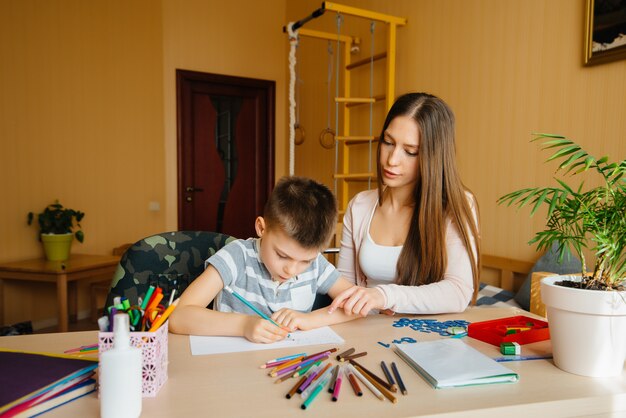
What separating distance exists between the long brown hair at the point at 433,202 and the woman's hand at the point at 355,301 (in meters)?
0.34

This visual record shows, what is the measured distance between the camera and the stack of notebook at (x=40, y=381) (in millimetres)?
704

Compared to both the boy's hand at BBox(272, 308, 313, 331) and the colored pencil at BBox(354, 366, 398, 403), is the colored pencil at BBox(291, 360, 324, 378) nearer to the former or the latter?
the colored pencil at BBox(354, 366, 398, 403)

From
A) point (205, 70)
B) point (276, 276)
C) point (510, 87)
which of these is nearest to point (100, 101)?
point (205, 70)

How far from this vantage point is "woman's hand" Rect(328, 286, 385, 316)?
3.84 ft

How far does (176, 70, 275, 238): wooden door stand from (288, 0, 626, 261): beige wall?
2259 mm

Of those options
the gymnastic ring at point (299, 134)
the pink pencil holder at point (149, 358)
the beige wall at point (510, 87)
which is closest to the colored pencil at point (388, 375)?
the pink pencil holder at point (149, 358)

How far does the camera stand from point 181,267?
1.49 m

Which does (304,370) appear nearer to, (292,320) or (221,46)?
(292,320)

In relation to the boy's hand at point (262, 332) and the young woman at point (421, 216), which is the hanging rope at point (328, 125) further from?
the boy's hand at point (262, 332)

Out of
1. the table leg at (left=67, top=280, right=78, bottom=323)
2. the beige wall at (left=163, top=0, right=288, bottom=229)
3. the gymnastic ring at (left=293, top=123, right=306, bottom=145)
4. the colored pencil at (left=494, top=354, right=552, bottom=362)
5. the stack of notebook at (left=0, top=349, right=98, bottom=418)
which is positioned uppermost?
the beige wall at (left=163, top=0, right=288, bottom=229)

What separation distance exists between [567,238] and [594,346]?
7.4 inches

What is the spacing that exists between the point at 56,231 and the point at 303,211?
3.02 m

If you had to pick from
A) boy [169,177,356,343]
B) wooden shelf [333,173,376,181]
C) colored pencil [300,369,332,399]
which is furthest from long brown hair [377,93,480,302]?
wooden shelf [333,173,376,181]

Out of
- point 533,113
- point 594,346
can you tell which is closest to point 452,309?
point 594,346
